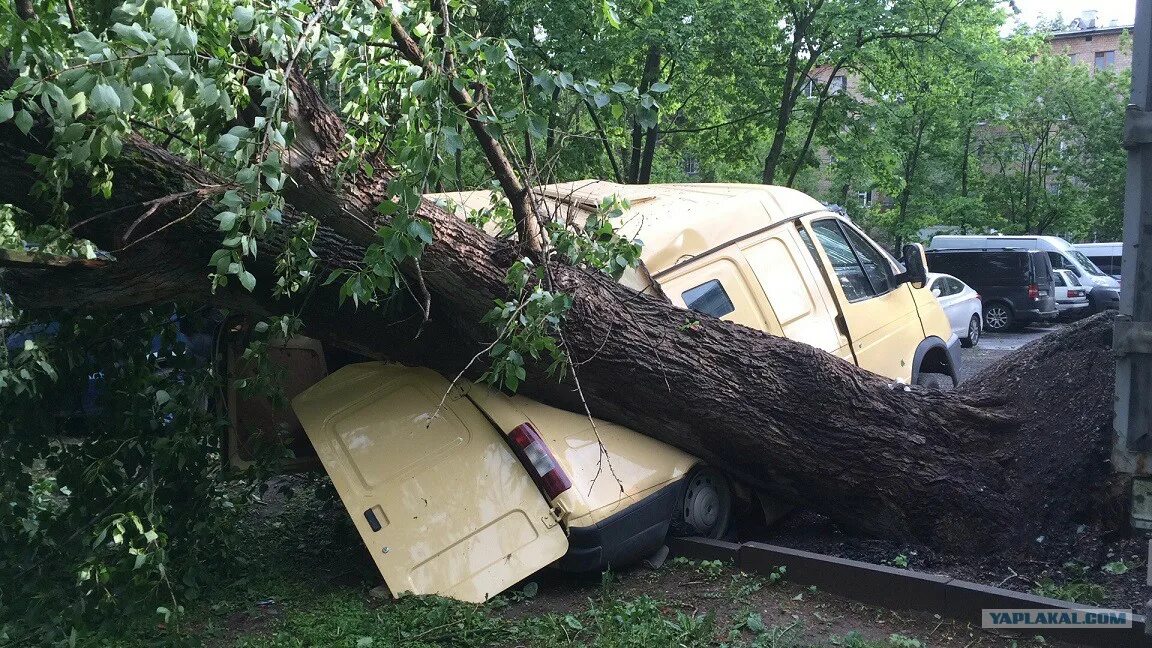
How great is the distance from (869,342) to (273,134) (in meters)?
4.50

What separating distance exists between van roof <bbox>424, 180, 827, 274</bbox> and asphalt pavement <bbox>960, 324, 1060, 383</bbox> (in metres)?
7.51

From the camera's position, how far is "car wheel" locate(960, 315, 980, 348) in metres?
17.7

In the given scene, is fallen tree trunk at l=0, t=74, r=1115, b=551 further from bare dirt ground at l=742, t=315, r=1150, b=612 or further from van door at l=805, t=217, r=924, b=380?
van door at l=805, t=217, r=924, b=380

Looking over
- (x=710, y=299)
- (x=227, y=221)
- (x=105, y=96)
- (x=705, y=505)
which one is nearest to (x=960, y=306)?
(x=710, y=299)

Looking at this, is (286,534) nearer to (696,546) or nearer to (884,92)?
(696,546)

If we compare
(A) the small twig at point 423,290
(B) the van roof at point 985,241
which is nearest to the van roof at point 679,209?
(A) the small twig at point 423,290

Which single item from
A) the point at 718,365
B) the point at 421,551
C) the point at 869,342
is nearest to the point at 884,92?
the point at 869,342

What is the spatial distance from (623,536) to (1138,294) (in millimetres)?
2651

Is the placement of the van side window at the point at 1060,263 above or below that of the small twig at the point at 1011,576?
below

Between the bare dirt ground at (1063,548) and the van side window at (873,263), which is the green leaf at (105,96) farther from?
the van side window at (873,263)

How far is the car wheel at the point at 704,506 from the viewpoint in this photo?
564cm

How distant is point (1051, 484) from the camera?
5148 millimetres

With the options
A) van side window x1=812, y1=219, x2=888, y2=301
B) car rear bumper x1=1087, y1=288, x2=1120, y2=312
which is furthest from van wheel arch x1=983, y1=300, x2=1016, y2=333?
van side window x1=812, y1=219, x2=888, y2=301

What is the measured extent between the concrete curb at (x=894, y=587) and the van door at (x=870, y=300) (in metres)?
2.06
